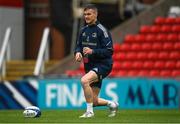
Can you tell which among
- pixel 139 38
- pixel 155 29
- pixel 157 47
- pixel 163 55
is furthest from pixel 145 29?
pixel 163 55

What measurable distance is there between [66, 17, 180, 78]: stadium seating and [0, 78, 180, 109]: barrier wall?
74.1 inches

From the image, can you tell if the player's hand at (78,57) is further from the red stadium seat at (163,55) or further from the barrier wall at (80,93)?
the red stadium seat at (163,55)

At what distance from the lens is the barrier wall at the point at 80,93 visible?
64.8 feet

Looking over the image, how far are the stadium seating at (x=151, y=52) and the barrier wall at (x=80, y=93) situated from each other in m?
1.88

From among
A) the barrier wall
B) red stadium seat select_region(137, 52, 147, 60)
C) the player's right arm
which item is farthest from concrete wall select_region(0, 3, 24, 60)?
the player's right arm

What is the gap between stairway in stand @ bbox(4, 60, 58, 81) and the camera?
24.4 meters

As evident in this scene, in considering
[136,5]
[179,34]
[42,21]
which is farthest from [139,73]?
[42,21]

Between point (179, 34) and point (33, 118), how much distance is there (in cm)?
1063

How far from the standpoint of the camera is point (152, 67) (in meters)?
22.7

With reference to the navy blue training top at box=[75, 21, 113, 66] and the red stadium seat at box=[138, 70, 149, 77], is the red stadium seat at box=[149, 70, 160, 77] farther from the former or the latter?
the navy blue training top at box=[75, 21, 113, 66]

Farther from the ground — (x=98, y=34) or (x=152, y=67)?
(x=98, y=34)

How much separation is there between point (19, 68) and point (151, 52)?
4.18 metres

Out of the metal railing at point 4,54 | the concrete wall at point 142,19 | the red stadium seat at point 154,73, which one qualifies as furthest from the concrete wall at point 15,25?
the red stadium seat at point 154,73

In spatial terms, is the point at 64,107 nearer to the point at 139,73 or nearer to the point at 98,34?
the point at 139,73
